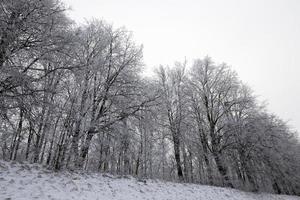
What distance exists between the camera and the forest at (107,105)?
5.88m

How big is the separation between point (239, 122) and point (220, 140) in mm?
2602

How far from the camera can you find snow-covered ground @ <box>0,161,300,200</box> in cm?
501

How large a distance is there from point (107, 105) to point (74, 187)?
610cm

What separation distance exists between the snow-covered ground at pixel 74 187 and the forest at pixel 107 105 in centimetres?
102

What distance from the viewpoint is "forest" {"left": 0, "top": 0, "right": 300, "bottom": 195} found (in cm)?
588

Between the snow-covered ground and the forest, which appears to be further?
the forest

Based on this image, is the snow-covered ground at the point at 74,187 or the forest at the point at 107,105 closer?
the snow-covered ground at the point at 74,187

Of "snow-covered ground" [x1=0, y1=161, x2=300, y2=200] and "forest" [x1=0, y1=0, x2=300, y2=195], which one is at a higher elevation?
"forest" [x1=0, y1=0, x2=300, y2=195]

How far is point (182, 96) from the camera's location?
15922 mm

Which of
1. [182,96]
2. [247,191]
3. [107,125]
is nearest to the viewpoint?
[107,125]

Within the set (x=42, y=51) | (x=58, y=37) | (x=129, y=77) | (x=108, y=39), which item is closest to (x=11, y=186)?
(x=42, y=51)

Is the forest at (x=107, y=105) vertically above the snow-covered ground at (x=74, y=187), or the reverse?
Result: the forest at (x=107, y=105)

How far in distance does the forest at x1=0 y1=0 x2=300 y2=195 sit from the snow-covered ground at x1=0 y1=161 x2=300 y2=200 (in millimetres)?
1015

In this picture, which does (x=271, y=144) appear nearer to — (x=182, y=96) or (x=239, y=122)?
(x=239, y=122)
